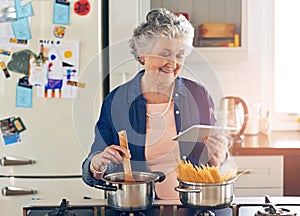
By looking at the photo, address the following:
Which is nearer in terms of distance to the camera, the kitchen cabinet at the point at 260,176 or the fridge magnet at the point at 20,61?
the fridge magnet at the point at 20,61

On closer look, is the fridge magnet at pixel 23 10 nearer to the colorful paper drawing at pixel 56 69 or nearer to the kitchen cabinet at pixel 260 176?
the colorful paper drawing at pixel 56 69

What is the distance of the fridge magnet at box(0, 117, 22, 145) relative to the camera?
2.37m

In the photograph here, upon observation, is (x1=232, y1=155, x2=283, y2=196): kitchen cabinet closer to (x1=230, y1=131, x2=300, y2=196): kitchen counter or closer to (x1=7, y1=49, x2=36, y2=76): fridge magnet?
(x1=230, y1=131, x2=300, y2=196): kitchen counter

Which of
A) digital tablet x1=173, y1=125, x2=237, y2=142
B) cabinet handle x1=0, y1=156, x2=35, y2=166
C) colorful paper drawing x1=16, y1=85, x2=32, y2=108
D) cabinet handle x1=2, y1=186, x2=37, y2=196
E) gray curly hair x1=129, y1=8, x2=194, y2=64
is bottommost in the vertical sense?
cabinet handle x1=2, y1=186, x2=37, y2=196

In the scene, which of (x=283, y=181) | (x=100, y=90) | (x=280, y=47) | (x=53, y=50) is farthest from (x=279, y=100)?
(x=53, y=50)

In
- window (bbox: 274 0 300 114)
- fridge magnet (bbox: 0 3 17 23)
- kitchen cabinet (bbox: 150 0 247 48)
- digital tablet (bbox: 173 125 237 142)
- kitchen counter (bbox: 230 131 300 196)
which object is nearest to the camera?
digital tablet (bbox: 173 125 237 142)

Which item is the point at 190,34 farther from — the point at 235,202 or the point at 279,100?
the point at 279,100

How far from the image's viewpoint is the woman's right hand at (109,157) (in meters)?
1.57

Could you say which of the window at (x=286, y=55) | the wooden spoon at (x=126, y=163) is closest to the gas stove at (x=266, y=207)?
the wooden spoon at (x=126, y=163)

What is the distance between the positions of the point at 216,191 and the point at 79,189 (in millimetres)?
1102

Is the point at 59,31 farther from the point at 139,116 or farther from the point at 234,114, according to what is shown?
the point at 234,114

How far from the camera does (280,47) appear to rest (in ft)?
10.2

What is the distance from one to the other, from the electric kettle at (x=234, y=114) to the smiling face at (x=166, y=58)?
0.98 metres

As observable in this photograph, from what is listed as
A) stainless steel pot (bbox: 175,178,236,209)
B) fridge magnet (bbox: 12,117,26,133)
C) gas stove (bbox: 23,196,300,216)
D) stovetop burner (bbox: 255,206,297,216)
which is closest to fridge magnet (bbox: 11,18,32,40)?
fridge magnet (bbox: 12,117,26,133)
